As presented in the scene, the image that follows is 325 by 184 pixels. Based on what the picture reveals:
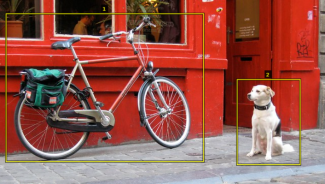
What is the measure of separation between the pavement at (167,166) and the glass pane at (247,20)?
263 centimetres

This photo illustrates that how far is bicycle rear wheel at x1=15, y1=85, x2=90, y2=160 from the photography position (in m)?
5.88

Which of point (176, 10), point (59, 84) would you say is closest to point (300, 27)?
point (176, 10)

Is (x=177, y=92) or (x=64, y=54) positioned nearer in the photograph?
(x=64, y=54)

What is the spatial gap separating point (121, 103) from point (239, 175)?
2.20 m

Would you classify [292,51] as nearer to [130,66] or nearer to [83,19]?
[130,66]

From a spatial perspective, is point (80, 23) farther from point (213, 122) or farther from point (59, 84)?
point (213, 122)

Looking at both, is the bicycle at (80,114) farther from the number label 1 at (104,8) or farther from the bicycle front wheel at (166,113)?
the number label 1 at (104,8)

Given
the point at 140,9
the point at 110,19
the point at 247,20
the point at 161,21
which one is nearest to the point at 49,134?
the point at 110,19

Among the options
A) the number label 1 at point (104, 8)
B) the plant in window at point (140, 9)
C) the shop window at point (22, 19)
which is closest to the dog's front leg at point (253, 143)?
the plant in window at point (140, 9)

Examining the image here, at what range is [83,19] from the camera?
6789 millimetres

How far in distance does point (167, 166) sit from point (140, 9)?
8.91ft

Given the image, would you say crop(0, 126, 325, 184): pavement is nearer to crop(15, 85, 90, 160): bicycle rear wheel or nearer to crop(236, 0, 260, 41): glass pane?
crop(15, 85, 90, 160): bicycle rear wheel

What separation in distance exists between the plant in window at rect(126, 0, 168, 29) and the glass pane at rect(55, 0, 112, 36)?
0.33 meters

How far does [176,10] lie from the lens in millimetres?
7496
